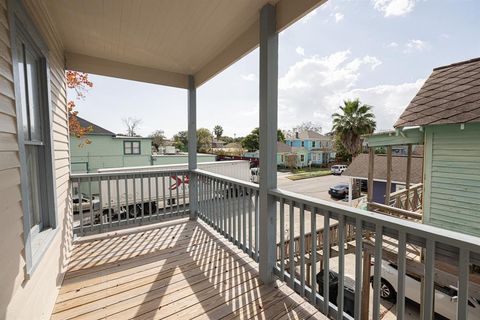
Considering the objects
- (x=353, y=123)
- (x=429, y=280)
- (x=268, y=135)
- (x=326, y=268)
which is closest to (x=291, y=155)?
(x=353, y=123)

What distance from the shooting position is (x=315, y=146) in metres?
35.0

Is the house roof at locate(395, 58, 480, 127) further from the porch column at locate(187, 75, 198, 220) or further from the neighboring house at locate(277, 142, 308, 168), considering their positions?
the neighboring house at locate(277, 142, 308, 168)

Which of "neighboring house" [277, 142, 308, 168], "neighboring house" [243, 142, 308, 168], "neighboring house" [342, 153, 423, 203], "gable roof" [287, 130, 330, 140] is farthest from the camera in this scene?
"gable roof" [287, 130, 330, 140]

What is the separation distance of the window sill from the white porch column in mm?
2153

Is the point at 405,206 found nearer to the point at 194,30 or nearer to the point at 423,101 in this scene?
the point at 423,101

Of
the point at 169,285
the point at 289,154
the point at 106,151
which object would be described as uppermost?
the point at 106,151

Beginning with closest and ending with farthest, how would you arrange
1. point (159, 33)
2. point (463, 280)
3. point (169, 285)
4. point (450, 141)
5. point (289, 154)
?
point (463, 280)
point (169, 285)
point (159, 33)
point (450, 141)
point (289, 154)

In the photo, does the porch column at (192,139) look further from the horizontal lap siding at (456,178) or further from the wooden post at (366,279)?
the horizontal lap siding at (456,178)

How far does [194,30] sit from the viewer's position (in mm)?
2465

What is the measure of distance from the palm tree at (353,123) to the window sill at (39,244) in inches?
834

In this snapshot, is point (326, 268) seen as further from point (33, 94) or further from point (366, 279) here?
point (366, 279)

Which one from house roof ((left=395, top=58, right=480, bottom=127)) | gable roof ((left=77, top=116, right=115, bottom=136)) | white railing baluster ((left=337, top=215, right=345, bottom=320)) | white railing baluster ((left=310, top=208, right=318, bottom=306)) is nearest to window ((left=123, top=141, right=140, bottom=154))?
gable roof ((left=77, top=116, right=115, bottom=136))

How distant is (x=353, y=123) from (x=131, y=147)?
1840 centimetres

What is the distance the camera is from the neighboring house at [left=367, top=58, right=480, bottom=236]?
3.37 meters
